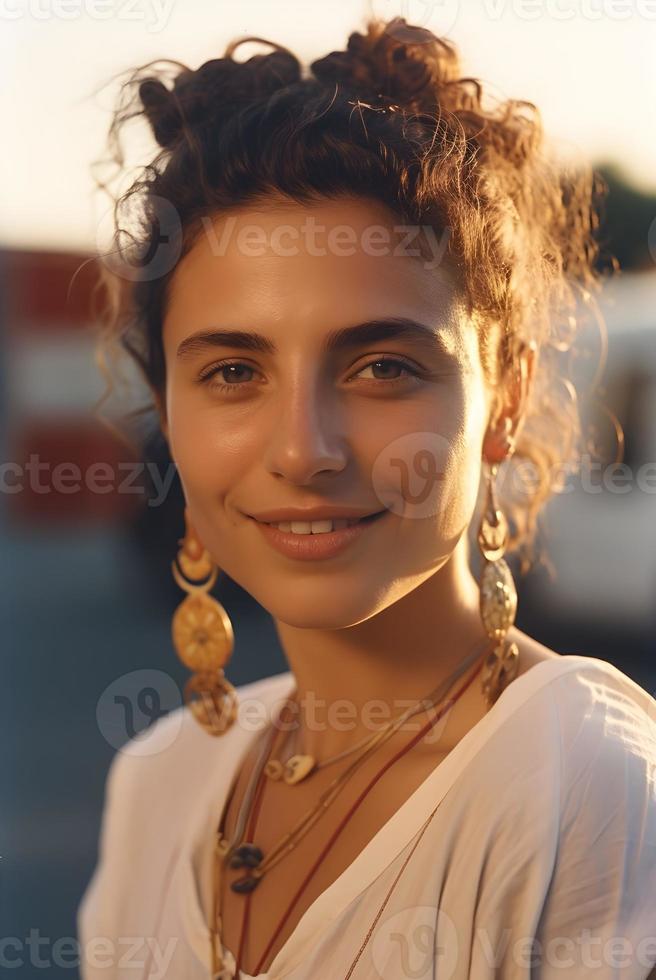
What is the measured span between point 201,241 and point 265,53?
0.33 metres

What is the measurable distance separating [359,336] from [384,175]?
0.20m

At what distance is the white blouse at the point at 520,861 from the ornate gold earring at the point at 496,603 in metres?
0.03

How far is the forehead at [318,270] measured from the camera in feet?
3.86

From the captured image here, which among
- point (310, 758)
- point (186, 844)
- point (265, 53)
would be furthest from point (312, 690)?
point (265, 53)

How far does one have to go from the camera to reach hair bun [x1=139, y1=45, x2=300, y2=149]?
1.38 meters

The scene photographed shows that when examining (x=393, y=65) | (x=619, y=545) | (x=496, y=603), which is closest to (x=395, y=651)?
(x=496, y=603)

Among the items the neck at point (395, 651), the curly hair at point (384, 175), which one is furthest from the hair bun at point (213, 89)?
the neck at point (395, 651)

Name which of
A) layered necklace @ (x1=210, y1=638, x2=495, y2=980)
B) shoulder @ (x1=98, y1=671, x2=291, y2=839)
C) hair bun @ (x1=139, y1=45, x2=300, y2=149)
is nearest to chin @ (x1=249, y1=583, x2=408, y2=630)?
layered necklace @ (x1=210, y1=638, x2=495, y2=980)

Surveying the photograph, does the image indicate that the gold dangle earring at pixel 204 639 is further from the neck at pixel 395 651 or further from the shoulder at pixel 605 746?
the shoulder at pixel 605 746

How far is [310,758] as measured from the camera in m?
1.50

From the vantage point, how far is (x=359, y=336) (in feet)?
3.90

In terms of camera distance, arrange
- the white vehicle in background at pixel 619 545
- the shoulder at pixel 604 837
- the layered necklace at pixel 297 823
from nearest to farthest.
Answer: the shoulder at pixel 604 837
the layered necklace at pixel 297 823
the white vehicle in background at pixel 619 545

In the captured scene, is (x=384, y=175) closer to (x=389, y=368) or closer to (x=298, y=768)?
(x=389, y=368)

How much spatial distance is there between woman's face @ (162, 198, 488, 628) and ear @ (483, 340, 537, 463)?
0.07 meters
